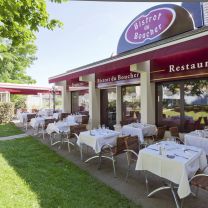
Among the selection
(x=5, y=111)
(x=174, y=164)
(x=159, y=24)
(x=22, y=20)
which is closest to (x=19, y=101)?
(x=5, y=111)

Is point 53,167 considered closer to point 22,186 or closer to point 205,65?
point 22,186

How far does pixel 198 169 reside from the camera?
435cm

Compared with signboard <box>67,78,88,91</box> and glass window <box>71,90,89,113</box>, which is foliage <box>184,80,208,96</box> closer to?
signboard <box>67,78,88,91</box>

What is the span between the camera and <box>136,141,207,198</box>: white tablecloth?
372 centimetres

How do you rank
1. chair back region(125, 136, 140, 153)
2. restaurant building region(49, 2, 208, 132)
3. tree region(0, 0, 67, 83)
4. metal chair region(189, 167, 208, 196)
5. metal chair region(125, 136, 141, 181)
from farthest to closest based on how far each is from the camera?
1. restaurant building region(49, 2, 208, 132)
2. chair back region(125, 136, 140, 153)
3. metal chair region(125, 136, 141, 181)
4. tree region(0, 0, 67, 83)
5. metal chair region(189, 167, 208, 196)

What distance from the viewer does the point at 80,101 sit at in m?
15.8

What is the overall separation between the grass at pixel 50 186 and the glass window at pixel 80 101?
8.11 m

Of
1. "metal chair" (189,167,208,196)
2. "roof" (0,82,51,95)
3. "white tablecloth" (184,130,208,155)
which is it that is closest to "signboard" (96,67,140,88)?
"white tablecloth" (184,130,208,155)

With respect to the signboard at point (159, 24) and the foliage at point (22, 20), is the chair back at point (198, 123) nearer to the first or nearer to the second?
the signboard at point (159, 24)

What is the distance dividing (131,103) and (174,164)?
7.21 meters

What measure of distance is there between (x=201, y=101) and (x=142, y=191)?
178 inches

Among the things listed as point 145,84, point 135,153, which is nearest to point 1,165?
point 135,153

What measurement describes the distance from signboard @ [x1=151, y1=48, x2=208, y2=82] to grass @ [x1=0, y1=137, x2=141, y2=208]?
473 cm

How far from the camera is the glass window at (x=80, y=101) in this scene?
15.1 m
